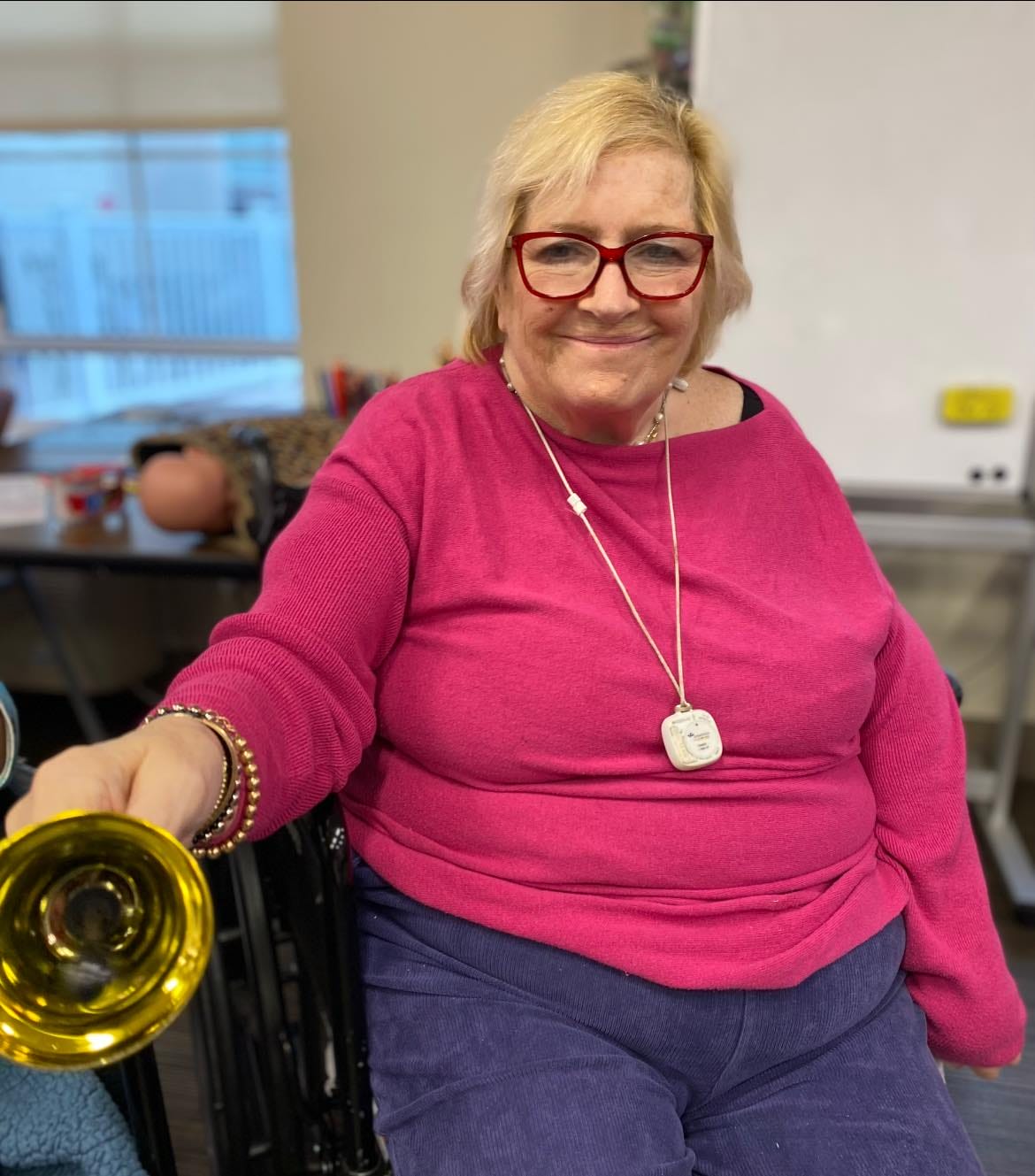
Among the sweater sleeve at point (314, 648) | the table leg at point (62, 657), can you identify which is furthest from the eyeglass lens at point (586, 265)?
the table leg at point (62, 657)

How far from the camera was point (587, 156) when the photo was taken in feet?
3.17

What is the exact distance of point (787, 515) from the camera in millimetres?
1149

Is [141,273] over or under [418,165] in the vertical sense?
under

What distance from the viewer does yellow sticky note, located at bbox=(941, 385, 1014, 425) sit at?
192cm

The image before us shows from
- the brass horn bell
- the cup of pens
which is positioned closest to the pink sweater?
the brass horn bell

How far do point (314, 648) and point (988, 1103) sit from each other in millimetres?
1359

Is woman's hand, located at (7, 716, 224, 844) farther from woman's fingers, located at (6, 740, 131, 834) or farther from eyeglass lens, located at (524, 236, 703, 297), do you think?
eyeglass lens, located at (524, 236, 703, 297)

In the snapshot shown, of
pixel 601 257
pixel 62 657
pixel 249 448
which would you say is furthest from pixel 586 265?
pixel 62 657

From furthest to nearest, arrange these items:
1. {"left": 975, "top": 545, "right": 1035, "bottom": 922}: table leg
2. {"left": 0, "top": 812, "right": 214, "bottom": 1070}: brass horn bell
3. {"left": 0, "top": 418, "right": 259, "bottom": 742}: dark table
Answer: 1. {"left": 975, "top": 545, "right": 1035, "bottom": 922}: table leg
2. {"left": 0, "top": 418, "right": 259, "bottom": 742}: dark table
3. {"left": 0, "top": 812, "right": 214, "bottom": 1070}: brass horn bell

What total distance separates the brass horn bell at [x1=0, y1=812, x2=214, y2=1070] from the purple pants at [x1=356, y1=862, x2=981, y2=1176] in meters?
0.36

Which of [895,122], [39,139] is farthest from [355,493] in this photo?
[39,139]

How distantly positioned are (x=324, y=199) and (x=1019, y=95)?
1.87 meters

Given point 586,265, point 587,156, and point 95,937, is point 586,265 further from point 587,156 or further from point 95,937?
point 95,937

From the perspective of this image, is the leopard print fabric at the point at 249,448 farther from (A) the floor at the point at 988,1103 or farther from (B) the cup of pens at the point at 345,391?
(A) the floor at the point at 988,1103
